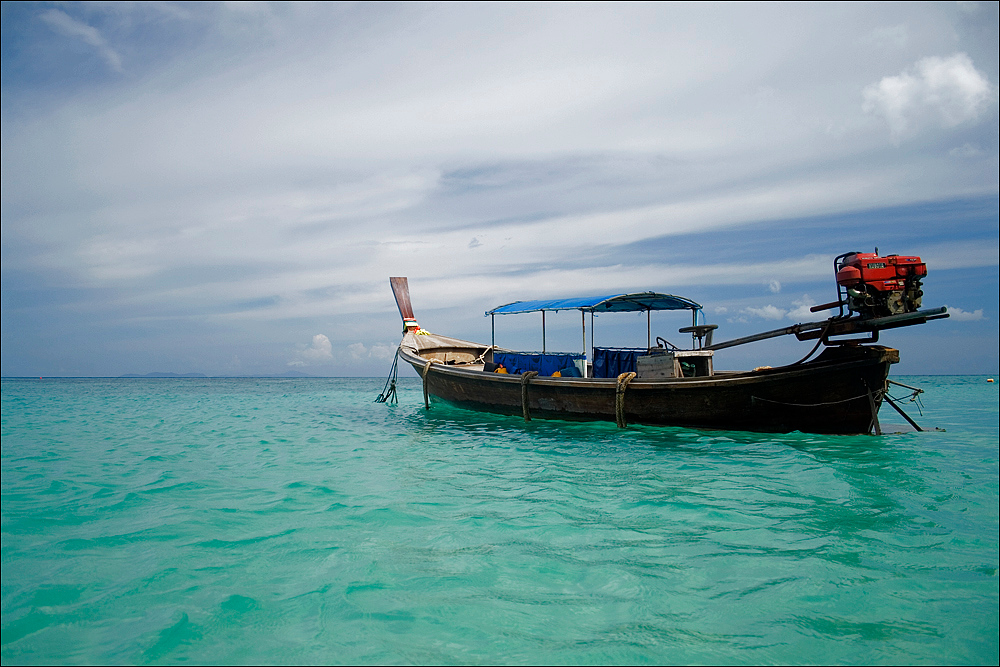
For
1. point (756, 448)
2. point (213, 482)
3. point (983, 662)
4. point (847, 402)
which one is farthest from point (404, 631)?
point (847, 402)

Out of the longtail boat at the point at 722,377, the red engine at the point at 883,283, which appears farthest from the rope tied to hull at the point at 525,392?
the red engine at the point at 883,283

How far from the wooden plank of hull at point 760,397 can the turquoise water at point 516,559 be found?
2.93 feet

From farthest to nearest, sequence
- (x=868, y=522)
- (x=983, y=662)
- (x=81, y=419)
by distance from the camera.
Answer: (x=81, y=419) → (x=868, y=522) → (x=983, y=662)

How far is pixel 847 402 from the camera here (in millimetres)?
10344

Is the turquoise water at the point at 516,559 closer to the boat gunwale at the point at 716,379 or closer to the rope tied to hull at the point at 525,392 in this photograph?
the boat gunwale at the point at 716,379

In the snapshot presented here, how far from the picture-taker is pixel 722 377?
11312mm

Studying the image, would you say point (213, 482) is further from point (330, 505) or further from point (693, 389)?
point (693, 389)

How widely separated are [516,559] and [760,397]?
810cm

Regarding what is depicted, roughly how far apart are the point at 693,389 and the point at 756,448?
179 centimetres

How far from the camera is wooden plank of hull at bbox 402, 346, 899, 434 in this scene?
10.1 meters

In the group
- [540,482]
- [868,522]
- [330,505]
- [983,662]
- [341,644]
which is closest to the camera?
[983,662]

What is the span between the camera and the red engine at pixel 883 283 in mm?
9273

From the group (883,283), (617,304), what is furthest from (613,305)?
(883,283)

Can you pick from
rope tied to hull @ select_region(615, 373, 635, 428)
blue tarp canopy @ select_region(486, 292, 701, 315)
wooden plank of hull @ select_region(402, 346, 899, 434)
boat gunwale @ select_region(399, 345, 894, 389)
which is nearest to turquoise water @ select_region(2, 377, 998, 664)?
wooden plank of hull @ select_region(402, 346, 899, 434)
